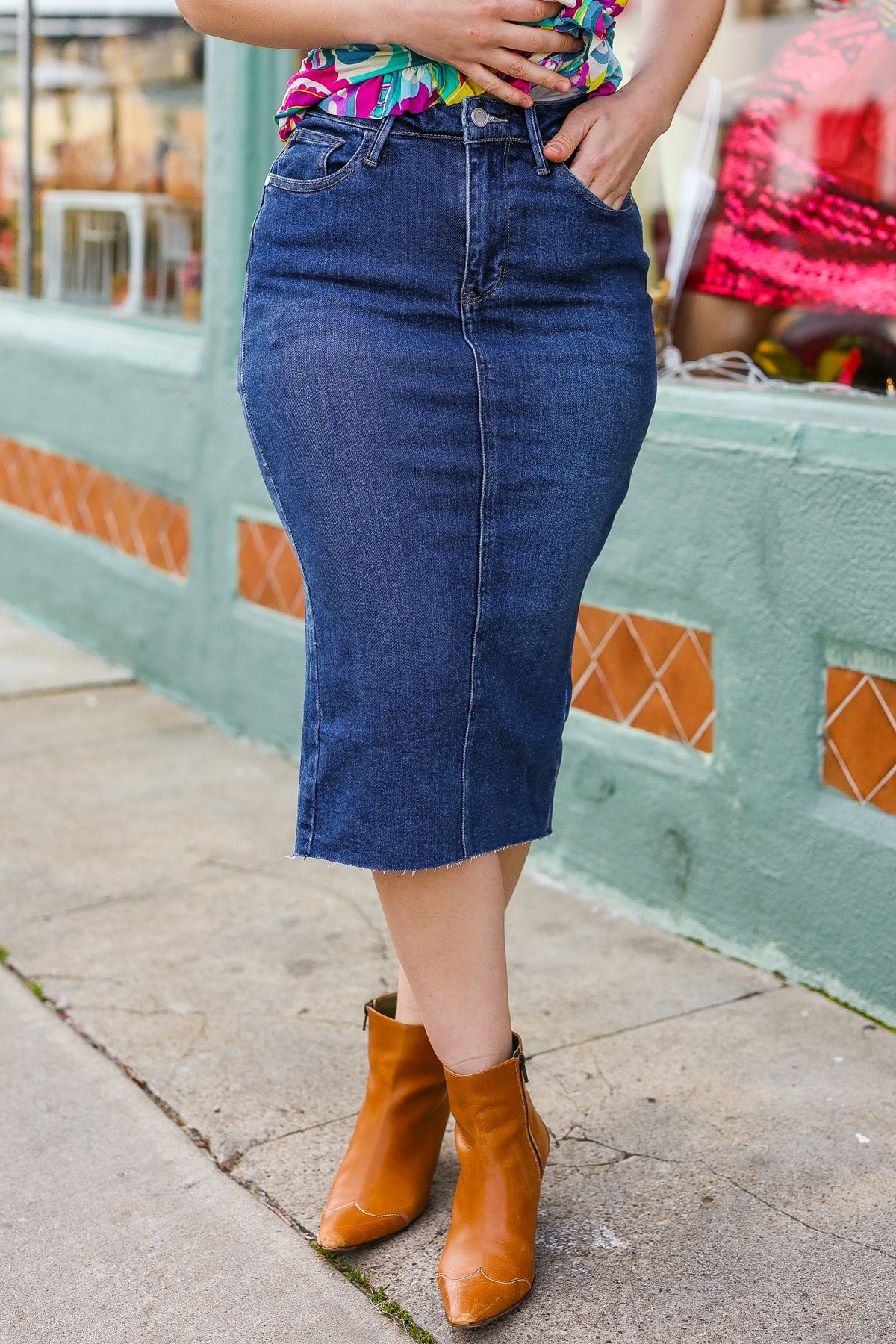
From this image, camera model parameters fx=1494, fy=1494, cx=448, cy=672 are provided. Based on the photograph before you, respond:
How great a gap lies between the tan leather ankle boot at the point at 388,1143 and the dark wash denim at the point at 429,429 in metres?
0.33

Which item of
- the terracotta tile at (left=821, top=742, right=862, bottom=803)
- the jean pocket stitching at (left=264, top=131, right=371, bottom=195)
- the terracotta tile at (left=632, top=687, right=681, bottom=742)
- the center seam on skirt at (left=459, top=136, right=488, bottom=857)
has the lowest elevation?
the terracotta tile at (left=632, top=687, right=681, bottom=742)

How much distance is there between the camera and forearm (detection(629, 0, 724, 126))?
5.98 ft

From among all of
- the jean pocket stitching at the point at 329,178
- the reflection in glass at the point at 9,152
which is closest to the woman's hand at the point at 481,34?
the jean pocket stitching at the point at 329,178

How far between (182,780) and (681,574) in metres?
1.58

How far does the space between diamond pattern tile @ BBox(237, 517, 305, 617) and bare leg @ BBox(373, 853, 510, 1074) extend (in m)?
→ 2.19

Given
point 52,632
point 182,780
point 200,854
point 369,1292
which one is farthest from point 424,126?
point 52,632

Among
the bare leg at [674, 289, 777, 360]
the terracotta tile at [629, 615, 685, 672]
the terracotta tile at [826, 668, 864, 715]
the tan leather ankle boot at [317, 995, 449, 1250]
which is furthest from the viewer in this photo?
the bare leg at [674, 289, 777, 360]

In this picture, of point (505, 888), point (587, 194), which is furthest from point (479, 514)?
point (505, 888)

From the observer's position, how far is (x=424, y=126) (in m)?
1.65

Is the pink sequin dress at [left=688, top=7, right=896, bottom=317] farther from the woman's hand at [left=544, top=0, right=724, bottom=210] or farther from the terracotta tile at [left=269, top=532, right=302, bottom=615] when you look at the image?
the terracotta tile at [left=269, top=532, right=302, bottom=615]

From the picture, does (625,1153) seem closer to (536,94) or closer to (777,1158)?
(777,1158)

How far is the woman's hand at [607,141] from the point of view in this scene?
5.56 feet

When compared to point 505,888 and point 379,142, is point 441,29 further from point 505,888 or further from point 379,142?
point 505,888

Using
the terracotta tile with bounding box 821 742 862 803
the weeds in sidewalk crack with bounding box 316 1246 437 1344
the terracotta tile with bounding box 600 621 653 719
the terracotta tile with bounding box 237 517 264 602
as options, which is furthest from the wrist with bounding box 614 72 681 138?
the terracotta tile with bounding box 237 517 264 602
